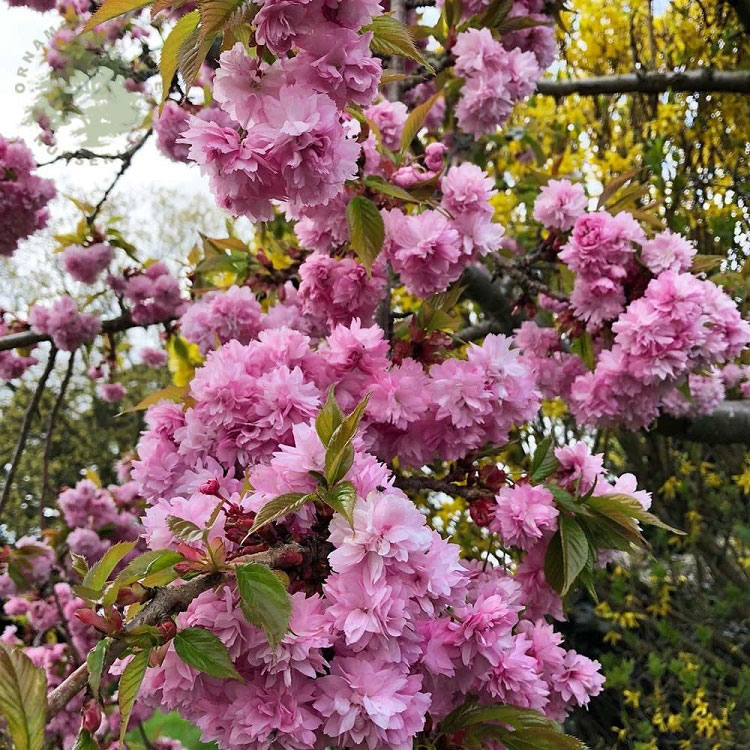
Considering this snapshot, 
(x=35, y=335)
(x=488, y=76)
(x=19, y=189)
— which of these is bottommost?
(x=35, y=335)

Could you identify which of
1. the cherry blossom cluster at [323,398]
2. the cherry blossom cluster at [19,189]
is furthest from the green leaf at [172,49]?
the cherry blossom cluster at [19,189]

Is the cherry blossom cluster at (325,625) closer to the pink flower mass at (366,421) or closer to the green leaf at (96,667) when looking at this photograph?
the pink flower mass at (366,421)

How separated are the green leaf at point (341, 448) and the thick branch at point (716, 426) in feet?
5.06

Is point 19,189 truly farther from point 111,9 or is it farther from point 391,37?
point 391,37

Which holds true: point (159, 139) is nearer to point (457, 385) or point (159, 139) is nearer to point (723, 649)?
point (457, 385)

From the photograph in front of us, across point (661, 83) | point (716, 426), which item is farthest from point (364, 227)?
point (661, 83)

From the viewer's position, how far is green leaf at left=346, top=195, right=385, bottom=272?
108 cm

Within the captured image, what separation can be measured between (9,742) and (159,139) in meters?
2.01

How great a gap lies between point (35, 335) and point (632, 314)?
190 centimetres

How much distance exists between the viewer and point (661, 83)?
2.54 m

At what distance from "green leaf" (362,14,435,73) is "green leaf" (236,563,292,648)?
58cm

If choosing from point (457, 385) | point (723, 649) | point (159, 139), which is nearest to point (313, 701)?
point (457, 385)

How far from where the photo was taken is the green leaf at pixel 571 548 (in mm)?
934

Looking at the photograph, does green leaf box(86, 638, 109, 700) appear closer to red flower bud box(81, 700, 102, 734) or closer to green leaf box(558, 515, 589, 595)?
red flower bud box(81, 700, 102, 734)
